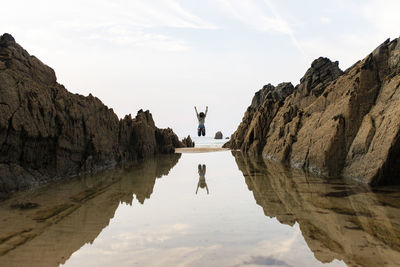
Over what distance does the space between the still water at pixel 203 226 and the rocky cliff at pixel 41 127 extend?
4.52 ft

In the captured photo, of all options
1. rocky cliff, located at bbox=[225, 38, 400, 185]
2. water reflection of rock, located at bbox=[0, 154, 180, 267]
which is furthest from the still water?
rocky cliff, located at bbox=[225, 38, 400, 185]

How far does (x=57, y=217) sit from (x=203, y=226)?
3216 millimetres

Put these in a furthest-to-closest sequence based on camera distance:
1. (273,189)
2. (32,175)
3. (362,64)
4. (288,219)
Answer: (362,64) < (32,175) < (273,189) < (288,219)

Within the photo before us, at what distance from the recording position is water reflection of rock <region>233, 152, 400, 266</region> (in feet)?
14.0

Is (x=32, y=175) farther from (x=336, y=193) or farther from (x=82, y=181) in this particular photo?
(x=336, y=193)

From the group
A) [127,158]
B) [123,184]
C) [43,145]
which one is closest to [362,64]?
[123,184]

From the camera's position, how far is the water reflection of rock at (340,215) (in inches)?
168

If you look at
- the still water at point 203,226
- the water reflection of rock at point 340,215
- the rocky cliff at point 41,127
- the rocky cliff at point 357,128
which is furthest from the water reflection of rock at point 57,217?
the rocky cliff at point 357,128

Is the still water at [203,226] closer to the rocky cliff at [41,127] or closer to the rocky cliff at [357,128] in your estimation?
the rocky cliff at [357,128]

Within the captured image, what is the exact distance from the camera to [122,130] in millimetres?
20578

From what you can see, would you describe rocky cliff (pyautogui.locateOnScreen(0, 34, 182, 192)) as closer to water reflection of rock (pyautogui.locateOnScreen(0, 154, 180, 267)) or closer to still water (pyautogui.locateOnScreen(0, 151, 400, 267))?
water reflection of rock (pyautogui.locateOnScreen(0, 154, 180, 267))

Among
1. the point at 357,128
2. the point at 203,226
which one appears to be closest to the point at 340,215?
the point at 203,226

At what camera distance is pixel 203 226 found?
5.71 m

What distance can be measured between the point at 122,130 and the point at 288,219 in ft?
53.6
